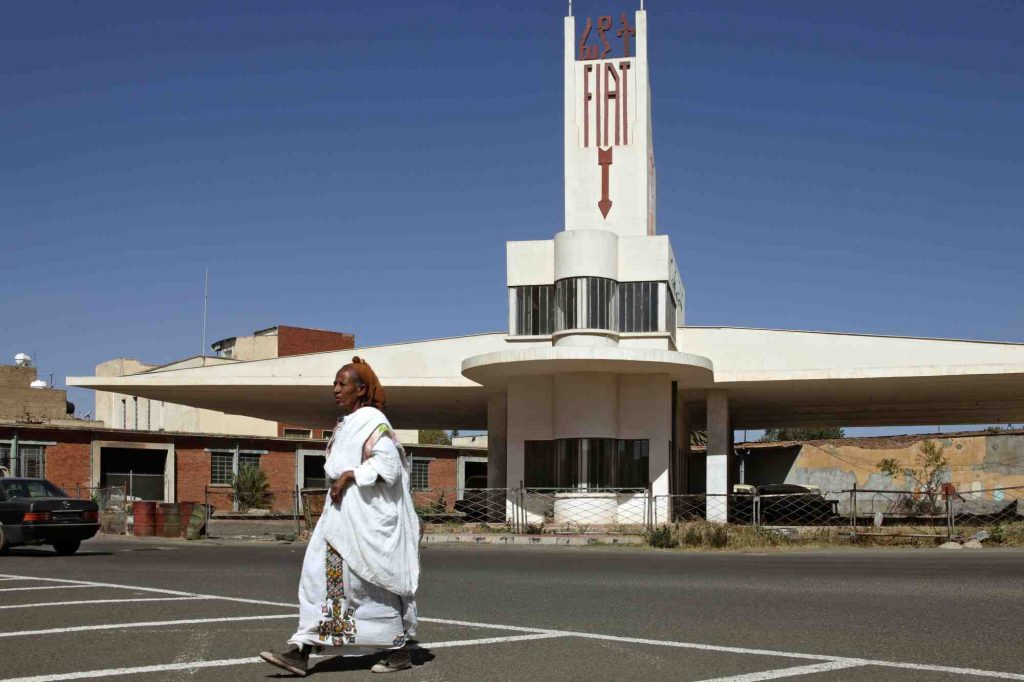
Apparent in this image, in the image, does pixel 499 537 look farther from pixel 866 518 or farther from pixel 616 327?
pixel 866 518

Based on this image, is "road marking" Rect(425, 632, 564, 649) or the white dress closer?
the white dress

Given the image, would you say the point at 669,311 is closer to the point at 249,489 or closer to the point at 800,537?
the point at 800,537

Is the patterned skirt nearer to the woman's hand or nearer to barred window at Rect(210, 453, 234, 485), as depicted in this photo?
the woman's hand

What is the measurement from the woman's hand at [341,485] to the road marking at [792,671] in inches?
94.5

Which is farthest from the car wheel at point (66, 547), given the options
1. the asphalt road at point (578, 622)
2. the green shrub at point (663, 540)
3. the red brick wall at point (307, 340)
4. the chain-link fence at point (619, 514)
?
the red brick wall at point (307, 340)

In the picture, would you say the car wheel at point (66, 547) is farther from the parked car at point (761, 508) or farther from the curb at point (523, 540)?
the parked car at point (761, 508)

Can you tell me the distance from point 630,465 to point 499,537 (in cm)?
710

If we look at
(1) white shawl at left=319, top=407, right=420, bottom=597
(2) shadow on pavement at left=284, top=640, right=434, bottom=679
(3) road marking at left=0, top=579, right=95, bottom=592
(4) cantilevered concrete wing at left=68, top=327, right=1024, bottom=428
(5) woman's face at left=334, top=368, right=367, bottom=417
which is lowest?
(3) road marking at left=0, top=579, right=95, bottom=592

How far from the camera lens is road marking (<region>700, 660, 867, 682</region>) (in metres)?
6.48

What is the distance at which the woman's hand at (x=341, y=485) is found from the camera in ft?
22.7

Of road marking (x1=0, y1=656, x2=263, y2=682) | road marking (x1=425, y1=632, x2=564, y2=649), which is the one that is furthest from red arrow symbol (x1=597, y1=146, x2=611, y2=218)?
road marking (x1=0, y1=656, x2=263, y2=682)

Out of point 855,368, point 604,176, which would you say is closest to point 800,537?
point 855,368

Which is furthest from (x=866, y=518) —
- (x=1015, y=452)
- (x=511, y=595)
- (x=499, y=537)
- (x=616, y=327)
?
(x=511, y=595)

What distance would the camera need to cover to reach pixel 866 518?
32.6 metres
